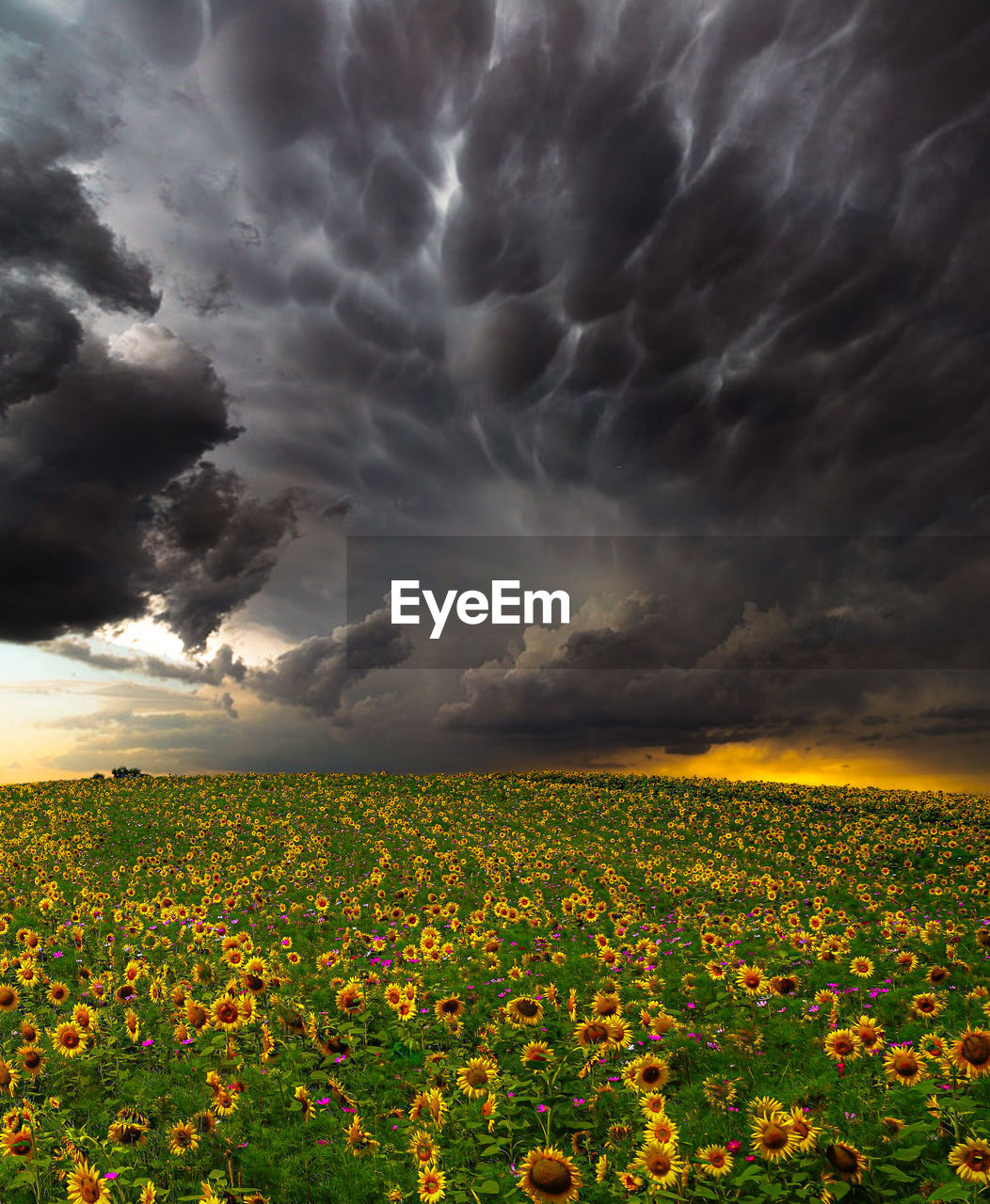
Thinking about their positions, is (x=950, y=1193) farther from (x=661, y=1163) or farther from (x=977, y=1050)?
(x=661, y=1163)

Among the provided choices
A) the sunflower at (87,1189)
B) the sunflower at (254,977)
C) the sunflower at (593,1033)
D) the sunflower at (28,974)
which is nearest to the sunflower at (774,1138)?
the sunflower at (593,1033)

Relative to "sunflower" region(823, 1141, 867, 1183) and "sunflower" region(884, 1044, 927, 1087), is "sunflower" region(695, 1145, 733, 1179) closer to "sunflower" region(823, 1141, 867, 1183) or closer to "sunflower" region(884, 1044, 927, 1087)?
"sunflower" region(823, 1141, 867, 1183)

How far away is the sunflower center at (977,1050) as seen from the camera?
6.26 metres

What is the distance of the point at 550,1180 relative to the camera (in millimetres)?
5215

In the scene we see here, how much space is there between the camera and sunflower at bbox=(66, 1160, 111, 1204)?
6172mm

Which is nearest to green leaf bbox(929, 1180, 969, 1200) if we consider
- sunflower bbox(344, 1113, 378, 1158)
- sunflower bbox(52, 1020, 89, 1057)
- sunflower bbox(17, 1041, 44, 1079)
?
sunflower bbox(344, 1113, 378, 1158)

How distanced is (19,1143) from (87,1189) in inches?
51.9

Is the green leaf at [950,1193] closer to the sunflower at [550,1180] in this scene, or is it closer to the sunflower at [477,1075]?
the sunflower at [550,1180]

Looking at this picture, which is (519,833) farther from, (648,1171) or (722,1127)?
(648,1171)

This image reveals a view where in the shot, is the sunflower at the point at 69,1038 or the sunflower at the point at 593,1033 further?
the sunflower at the point at 69,1038

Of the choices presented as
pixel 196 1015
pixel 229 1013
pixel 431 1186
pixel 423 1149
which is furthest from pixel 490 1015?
pixel 423 1149

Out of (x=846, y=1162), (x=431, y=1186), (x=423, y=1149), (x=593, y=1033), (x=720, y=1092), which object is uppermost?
(x=593, y=1033)

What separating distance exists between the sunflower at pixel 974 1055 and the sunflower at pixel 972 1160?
863 mm

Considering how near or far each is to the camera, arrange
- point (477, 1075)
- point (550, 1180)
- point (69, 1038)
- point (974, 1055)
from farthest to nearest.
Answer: point (69, 1038) < point (477, 1075) < point (974, 1055) < point (550, 1180)
